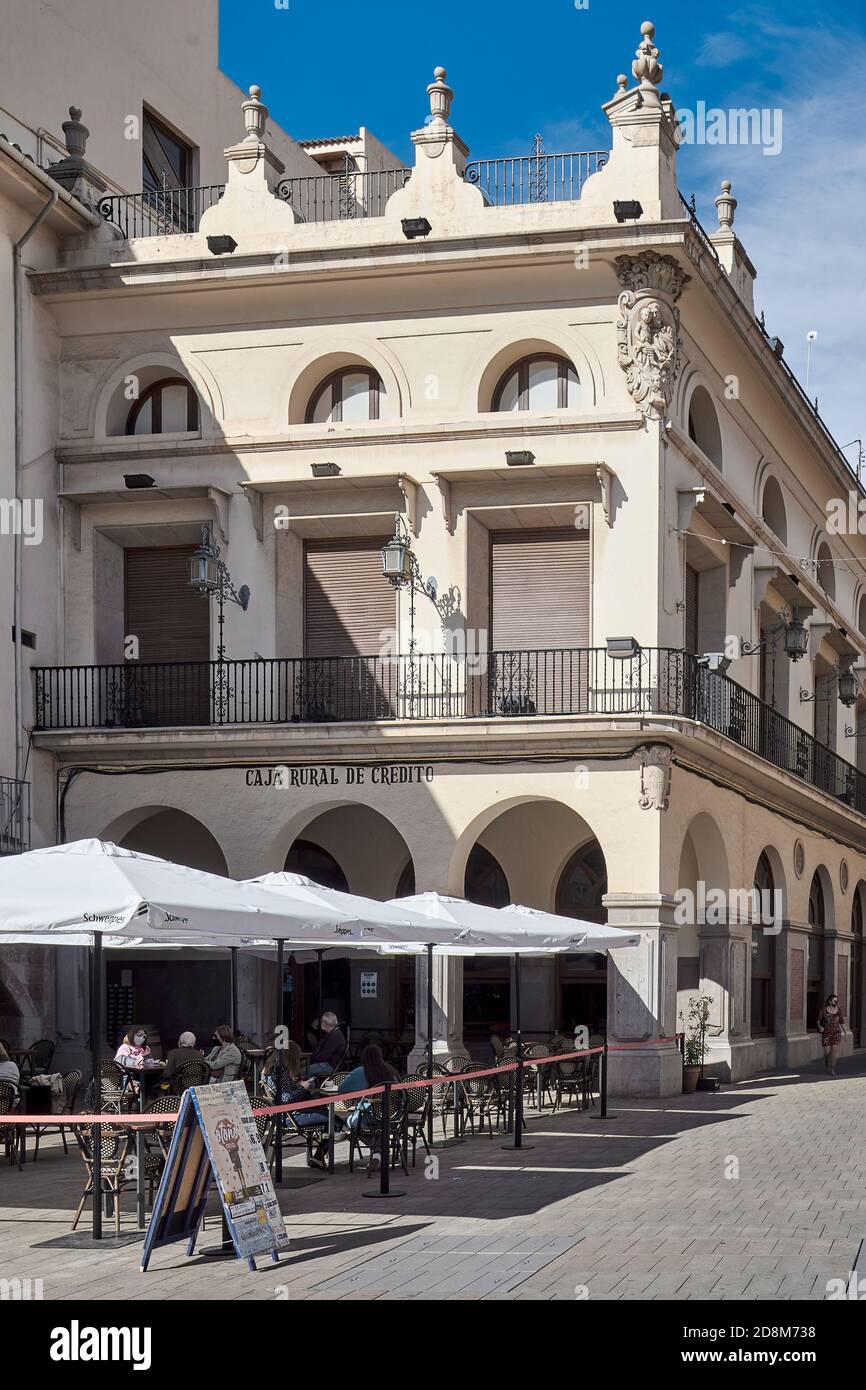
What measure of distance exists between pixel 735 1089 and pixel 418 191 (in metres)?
14.3

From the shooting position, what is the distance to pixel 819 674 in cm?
4175

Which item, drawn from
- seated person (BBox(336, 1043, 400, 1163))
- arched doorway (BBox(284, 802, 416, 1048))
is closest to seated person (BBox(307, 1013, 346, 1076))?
seated person (BBox(336, 1043, 400, 1163))

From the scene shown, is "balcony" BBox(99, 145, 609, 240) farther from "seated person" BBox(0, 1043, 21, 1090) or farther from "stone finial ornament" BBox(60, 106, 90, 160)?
"seated person" BBox(0, 1043, 21, 1090)

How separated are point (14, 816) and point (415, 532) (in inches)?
281

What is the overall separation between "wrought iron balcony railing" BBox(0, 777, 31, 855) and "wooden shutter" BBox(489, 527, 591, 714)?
274 inches

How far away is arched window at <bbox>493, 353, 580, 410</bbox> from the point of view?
27.5m

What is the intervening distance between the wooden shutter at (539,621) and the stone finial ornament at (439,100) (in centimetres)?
618

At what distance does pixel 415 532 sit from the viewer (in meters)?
27.6

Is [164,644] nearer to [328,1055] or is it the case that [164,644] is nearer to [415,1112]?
[328,1055]

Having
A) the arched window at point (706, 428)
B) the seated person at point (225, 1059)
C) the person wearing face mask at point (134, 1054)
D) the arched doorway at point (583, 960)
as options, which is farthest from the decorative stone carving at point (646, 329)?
the person wearing face mask at point (134, 1054)

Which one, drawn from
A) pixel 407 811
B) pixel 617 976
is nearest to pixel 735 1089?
pixel 617 976

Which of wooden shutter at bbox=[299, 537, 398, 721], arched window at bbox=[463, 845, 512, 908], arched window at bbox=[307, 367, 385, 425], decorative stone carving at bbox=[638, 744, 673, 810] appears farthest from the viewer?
arched window at bbox=[463, 845, 512, 908]

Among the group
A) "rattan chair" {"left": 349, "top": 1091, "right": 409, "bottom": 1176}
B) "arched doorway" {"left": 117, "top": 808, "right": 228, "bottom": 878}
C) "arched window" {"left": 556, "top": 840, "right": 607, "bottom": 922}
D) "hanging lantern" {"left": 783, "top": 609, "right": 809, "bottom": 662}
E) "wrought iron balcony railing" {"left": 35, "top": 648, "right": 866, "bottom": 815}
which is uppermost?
"hanging lantern" {"left": 783, "top": 609, "right": 809, "bottom": 662}

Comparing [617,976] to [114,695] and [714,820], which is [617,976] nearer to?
[714,820]
